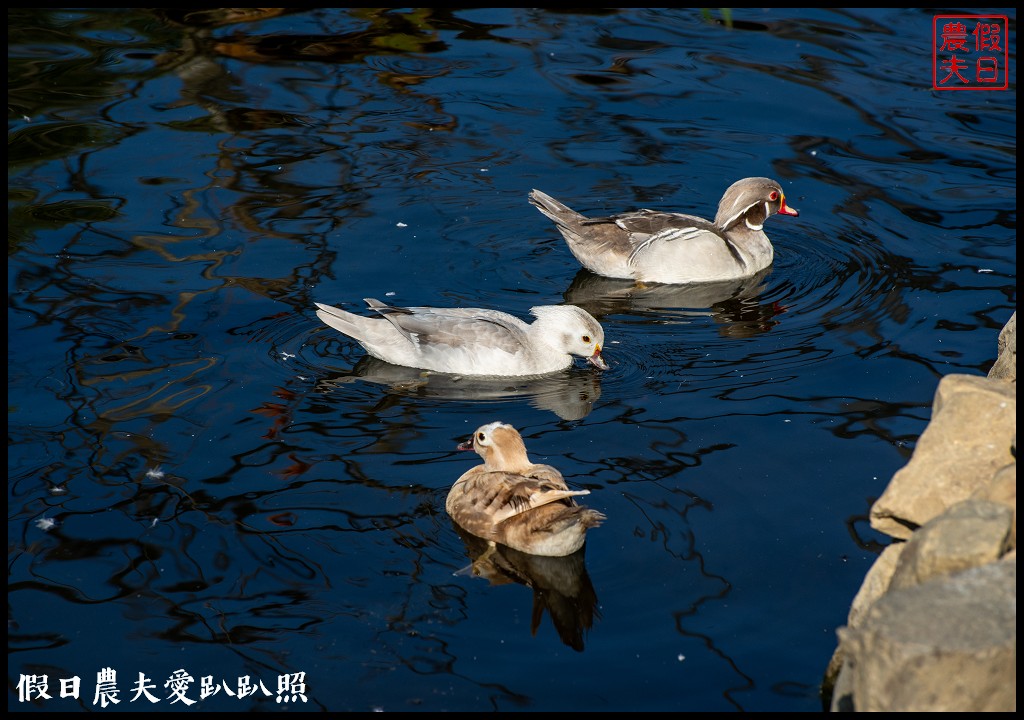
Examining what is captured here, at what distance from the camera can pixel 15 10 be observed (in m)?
15.0

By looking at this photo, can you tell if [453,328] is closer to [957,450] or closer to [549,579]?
[549,579]

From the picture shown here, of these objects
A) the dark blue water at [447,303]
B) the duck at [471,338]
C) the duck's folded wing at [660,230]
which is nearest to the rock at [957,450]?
the dark blue water at [447,303]

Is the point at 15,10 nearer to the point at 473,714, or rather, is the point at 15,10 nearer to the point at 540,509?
the point at 540,509

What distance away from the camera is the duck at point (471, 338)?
336 inches

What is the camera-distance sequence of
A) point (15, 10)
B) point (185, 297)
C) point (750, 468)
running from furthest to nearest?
1. point (15, 10)
2. point (185, 297)
3. point (750, 468)

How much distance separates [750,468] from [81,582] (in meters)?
3.69

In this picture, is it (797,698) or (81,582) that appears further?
(81,582)

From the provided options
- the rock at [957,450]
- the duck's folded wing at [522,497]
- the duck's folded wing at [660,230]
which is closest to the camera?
the rock at [957,450]

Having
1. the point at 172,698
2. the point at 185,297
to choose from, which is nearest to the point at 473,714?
Result: the point at 172,698

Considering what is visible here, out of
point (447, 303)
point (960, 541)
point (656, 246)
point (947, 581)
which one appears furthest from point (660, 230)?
point (947, 581)

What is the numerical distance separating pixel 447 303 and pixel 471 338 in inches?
41.5

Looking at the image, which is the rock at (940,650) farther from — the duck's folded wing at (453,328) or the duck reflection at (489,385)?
the duck's folded wing at (453,328)

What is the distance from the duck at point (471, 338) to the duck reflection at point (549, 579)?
81.2 inches

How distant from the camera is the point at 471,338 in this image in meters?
8.54
